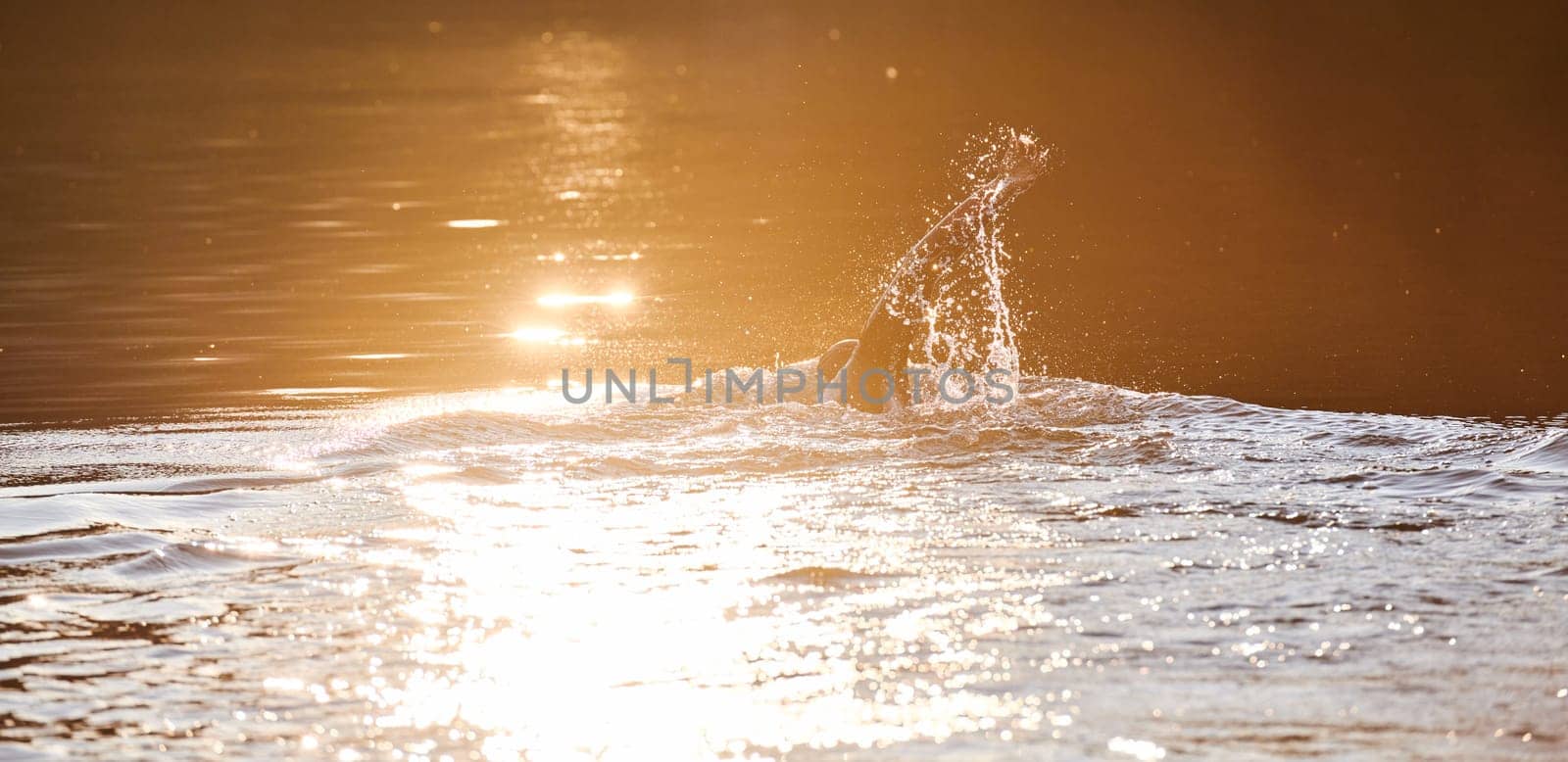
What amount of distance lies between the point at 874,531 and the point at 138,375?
941 cm

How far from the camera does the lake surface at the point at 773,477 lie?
19.2ft

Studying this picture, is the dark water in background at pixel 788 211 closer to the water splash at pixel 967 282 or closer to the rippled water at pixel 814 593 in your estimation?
the water splash at pixel 967 282

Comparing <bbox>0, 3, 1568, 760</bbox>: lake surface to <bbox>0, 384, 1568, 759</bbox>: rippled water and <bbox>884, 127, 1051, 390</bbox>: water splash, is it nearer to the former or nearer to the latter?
<bbox>0, 384, 1568, 759</bbox>: rippled water

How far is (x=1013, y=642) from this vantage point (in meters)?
6.34

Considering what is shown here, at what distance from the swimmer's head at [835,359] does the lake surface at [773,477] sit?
1.56ft

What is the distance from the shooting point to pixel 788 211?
27281mm

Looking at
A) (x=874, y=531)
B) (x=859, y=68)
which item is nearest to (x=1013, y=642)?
(x=874, y=531)

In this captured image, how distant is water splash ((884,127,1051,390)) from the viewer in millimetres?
11977

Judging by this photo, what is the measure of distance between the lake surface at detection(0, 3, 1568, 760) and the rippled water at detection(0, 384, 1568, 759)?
3 cm

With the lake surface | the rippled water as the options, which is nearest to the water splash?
the lake surface

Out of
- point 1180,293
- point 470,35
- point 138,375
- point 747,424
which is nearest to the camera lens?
point 747,424

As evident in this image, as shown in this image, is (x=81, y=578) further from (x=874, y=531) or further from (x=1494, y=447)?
(x=1494, y=447)

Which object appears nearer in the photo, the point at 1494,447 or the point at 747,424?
the point at 1494,447

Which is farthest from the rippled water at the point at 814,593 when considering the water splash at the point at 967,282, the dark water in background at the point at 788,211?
the dark water in background at the point at 788,211
